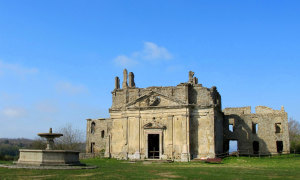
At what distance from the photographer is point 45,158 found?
1728cm

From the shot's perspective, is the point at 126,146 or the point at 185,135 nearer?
the point at 185,135

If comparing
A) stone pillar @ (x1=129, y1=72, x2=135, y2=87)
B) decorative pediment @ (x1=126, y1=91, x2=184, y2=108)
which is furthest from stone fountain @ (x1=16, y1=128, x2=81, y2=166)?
stone pillar @ (x1=129, y1=72, x2=135, y2=87)

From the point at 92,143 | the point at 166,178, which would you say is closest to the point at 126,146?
the point at 92,143

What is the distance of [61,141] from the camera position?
5131 centimetres

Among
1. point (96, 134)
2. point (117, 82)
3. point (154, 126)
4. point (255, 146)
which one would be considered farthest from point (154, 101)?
point (255, 146)

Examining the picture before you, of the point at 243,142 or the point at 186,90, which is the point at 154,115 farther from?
the point at 243,142

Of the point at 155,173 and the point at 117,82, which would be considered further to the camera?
the point at 117,82

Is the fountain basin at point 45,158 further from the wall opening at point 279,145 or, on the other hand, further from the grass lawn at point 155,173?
the wall opening at point 279,145

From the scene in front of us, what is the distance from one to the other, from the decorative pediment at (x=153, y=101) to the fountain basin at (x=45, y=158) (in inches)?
557

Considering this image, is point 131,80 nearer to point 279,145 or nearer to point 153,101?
point 153,101

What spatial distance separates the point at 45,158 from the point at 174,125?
15.2 m

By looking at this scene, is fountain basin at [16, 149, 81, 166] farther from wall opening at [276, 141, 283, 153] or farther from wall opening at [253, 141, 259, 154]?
wall opening at [276, 141, 283, 153]

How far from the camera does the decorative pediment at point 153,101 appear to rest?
30561mm

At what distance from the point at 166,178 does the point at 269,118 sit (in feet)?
85.4
